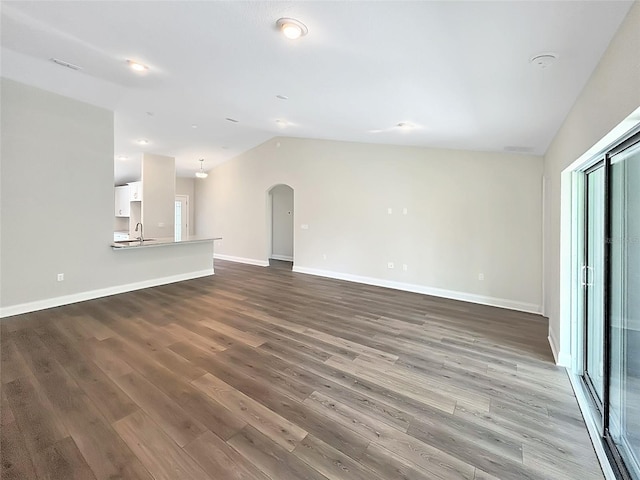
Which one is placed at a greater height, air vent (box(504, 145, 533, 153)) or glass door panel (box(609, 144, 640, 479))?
air vent (box(504, 145, 533, 153))

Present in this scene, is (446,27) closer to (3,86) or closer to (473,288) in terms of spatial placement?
(473,288)

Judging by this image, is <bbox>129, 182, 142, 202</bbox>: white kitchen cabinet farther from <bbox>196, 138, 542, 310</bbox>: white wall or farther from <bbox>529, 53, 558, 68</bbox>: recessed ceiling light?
<bbox>529, 53, 558, 68</bbox>: recessed ceiling light

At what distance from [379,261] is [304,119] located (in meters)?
3.15

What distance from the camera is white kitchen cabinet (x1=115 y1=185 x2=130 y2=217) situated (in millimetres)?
8766

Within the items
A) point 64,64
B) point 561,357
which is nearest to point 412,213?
point 561,357

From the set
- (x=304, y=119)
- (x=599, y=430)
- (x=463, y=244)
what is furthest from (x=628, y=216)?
(x=304, y=119)

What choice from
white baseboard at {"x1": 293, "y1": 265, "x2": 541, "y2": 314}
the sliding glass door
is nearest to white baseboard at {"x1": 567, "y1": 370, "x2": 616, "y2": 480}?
the sliding glass door

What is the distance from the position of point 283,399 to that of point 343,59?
277 cm

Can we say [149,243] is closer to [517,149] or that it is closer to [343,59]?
[343,59]

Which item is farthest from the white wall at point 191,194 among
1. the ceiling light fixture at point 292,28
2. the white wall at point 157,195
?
the ceiling light fixture at point 292,28

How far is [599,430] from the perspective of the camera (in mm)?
1884

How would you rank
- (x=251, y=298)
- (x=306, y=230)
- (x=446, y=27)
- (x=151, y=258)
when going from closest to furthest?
(x=446, y=27) < (x=251, y=298) < (x=151, y=258) < (x=306, y=230)

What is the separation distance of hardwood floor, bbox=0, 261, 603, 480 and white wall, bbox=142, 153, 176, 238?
3.63 meters

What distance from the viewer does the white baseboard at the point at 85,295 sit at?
3.94m
